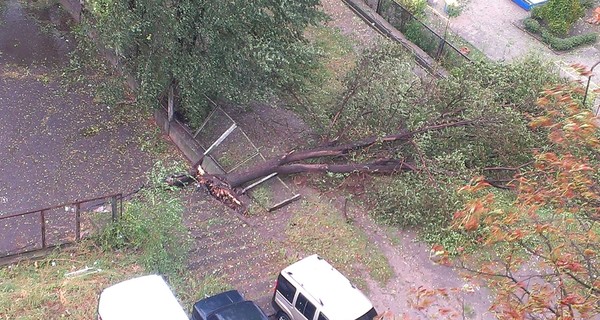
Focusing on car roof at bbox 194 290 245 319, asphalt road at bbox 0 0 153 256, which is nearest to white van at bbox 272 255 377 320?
car roof at bbox 194 290 245 319

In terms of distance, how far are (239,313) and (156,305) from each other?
1.44 metres

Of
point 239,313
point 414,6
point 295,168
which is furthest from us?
point 414,6

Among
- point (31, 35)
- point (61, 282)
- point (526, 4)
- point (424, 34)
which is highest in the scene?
point (526, 4)

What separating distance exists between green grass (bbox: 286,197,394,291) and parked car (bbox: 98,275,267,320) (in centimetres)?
248

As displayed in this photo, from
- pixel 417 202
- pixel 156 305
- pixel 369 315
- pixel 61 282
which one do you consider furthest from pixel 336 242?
A: pixel 61 282

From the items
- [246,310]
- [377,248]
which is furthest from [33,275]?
[377,248]

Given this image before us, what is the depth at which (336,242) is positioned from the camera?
13648 millimetres

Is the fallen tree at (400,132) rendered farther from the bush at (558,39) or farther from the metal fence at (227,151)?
the bush at (558,39)

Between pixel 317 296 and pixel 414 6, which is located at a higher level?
pixel 414 6

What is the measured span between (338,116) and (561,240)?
648 cm

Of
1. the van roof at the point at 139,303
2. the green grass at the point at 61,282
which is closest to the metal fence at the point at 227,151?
the green grass at the point at 61,282

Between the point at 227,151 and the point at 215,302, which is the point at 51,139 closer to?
the point at 227,151

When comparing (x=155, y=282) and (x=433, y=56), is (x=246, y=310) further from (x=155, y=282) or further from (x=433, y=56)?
(x=433, y=56)

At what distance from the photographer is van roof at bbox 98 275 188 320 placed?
10203mm
